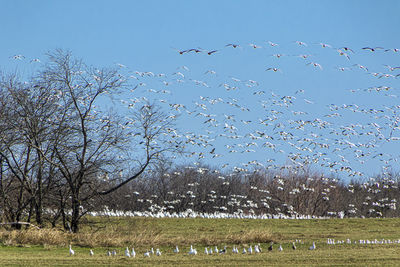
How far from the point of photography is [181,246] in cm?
2739

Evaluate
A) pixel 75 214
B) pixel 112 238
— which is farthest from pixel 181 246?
pixel 75 214

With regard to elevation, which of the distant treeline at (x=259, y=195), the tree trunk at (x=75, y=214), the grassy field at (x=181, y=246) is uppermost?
the distant treeline at (x=259, y=195)

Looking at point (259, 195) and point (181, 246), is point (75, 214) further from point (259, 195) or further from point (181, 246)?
point (259, 195)

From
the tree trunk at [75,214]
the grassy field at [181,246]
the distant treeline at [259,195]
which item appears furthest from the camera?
the distant treeline at [259,195]

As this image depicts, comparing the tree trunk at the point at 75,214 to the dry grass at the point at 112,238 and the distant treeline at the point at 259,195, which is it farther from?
the distant treeline at the point at 259,195

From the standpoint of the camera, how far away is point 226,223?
147ft

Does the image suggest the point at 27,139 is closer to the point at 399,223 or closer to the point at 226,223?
the point at 226,223

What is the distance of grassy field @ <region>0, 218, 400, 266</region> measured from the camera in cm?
2022

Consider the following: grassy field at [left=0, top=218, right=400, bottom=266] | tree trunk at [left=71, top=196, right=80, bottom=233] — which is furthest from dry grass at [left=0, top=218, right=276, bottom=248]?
tree trunk at [left=71, top=196, right=80, bottom=233]

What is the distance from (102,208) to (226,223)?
13989 mm

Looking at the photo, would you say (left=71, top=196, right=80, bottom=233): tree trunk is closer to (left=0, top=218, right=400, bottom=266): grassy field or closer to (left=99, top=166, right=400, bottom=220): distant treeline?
(left=0, top=218, right=400, bottom=266): grassy field

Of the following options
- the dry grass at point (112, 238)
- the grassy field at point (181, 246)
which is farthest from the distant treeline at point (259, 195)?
the dry grass at point (112, 238)

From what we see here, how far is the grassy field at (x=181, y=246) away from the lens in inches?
796

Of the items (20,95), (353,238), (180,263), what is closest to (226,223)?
(353,238)
